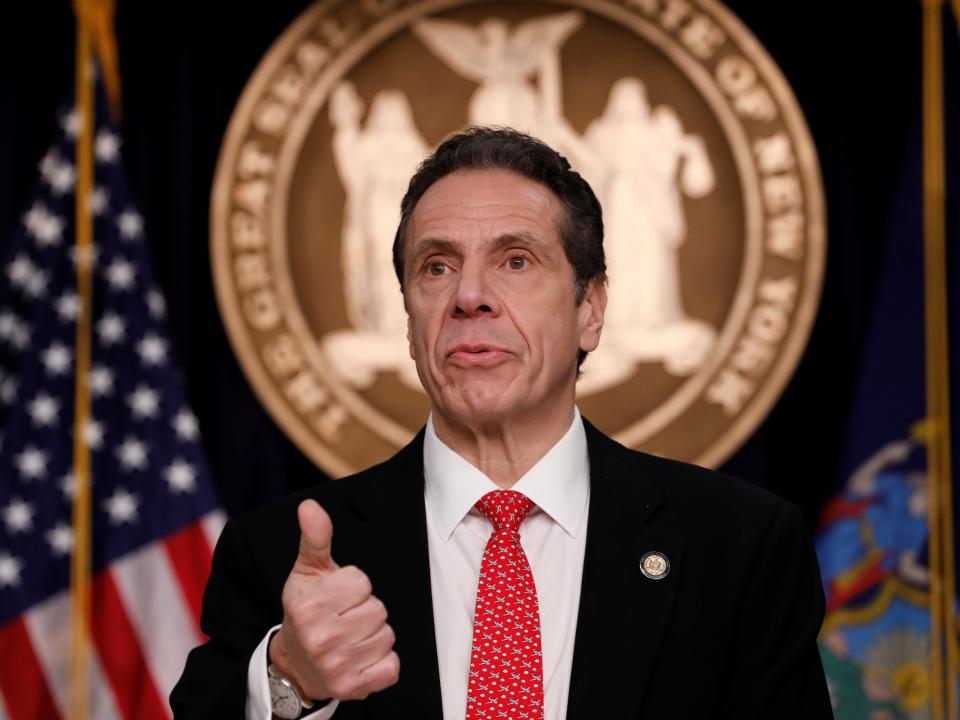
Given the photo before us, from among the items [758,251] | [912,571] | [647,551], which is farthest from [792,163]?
[647,551]

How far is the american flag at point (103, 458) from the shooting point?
12.5ft

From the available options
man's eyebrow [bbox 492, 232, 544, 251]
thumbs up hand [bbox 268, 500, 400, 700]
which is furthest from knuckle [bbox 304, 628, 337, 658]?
man's eyebrow [bbox 492, 232, 544, 251]

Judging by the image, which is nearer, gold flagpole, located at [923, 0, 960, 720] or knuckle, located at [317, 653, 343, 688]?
knuckle, located at [317, 653, 343, 688]

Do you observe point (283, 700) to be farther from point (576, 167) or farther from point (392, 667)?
point (576, 167)

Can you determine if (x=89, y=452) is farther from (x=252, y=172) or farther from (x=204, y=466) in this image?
(x=252, y=172)

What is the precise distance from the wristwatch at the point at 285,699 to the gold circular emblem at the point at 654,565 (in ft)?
1.58

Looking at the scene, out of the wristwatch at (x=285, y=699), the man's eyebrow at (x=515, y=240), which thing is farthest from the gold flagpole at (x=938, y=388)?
the wristwatch at (x=285, y=699)

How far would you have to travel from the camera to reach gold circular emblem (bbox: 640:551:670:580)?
5.71ft

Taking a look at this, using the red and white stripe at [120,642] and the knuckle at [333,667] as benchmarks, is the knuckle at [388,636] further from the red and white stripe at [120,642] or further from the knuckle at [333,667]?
the red and white stripe at [120,642]

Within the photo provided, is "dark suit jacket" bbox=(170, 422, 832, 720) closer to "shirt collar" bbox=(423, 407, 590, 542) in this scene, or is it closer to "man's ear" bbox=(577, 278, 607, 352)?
"shirt collar" bbox=(423, 407, 590, 542)

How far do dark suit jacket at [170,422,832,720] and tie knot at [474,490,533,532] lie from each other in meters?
0.09

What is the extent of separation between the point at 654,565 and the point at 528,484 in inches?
8.0

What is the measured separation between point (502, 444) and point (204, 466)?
7.20 feet

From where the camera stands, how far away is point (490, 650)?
167 cm
